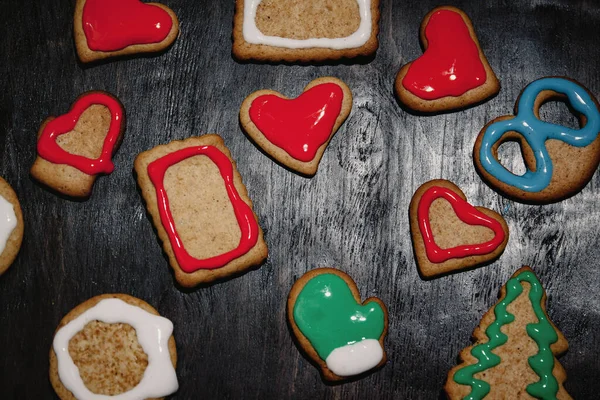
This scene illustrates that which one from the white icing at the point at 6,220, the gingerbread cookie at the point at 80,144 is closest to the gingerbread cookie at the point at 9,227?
the white icing at the point at 6,220

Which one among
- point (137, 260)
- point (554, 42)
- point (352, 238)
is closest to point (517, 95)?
point (554, 42)

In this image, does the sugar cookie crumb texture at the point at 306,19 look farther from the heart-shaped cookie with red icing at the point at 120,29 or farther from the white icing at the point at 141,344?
the white icing at the point at 141,344

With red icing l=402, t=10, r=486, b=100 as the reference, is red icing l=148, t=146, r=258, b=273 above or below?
below

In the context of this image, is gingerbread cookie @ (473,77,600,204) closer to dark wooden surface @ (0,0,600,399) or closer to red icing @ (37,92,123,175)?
dark wooden surface @ (0,0,600,399)

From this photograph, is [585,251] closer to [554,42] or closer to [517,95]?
[517,95]

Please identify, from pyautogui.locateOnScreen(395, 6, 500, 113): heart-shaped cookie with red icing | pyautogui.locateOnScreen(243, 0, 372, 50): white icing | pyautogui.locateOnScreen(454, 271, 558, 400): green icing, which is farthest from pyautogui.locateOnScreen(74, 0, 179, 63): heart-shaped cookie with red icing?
pyautogui.locateOnScreen(454, 271, 558, 400): green icing
